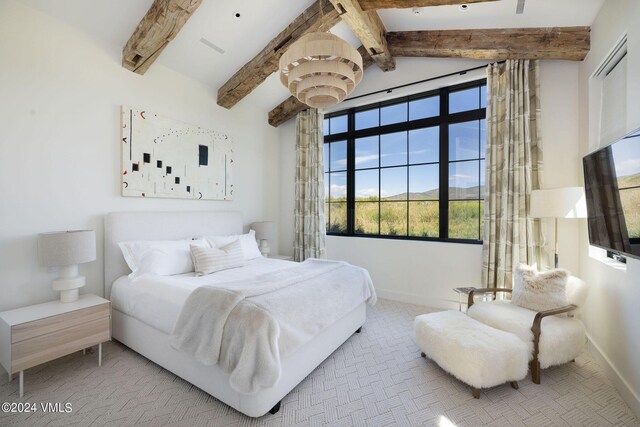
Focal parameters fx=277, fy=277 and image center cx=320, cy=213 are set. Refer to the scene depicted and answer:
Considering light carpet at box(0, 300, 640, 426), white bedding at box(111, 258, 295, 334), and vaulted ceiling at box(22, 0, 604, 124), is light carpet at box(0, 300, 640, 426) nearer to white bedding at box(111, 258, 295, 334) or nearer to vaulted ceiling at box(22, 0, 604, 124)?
white bedding at box(111, 258, 295, 334)

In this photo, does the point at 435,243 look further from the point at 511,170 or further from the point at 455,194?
the point at 511,170

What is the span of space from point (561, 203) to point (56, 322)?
4.39 metres

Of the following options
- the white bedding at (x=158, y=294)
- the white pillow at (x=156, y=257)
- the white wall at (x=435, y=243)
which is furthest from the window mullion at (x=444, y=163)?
the white pillow at (x=156, y=257)

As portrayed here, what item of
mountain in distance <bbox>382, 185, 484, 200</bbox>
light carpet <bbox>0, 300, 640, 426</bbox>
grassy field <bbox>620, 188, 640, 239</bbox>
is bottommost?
light carpet <bbox>0, 300, 640, 426</bbox>

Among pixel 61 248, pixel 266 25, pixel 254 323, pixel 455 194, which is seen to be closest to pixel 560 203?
pixel 455 194

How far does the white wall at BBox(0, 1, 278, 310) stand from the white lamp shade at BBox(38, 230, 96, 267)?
1.23ft

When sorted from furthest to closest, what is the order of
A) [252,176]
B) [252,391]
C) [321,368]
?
[252,176] → [321,368] → [252,391]

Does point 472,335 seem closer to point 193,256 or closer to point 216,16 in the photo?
point 193,256

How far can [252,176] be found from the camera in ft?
15.5

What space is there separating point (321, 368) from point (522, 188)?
287 centimetres

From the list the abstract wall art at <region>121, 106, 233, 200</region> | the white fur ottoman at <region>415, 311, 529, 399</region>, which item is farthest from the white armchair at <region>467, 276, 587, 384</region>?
the abstract wall art at <region>121, 106, 233, 200</region>

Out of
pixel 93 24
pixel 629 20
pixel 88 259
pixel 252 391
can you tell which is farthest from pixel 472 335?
pixel 93 24

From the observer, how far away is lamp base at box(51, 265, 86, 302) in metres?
2.38

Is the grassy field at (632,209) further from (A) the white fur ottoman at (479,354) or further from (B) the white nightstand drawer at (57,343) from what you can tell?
(B) the white nightstand drawer at (57,343)
